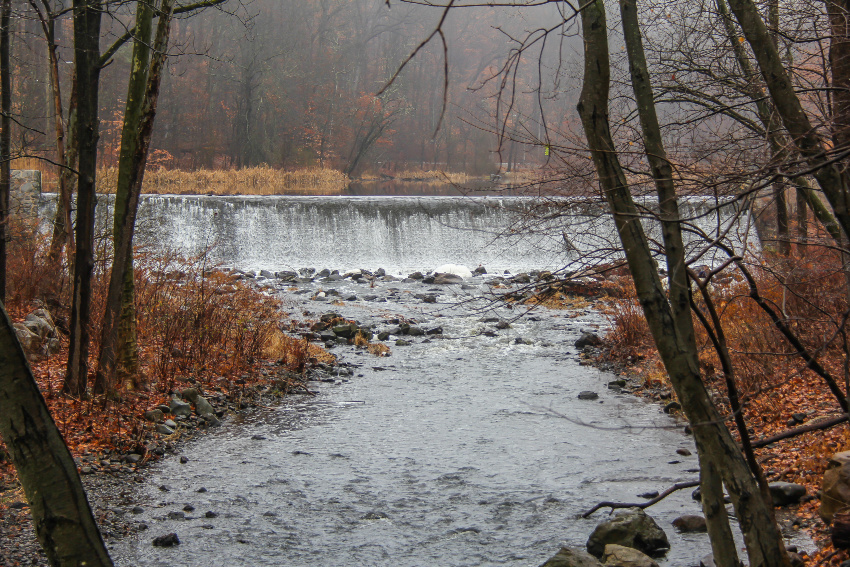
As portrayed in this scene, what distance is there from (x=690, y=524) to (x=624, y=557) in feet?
2.83

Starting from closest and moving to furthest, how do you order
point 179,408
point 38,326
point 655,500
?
point 655,500
point 179,408
point 38,326

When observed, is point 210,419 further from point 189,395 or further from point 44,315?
point 44,315

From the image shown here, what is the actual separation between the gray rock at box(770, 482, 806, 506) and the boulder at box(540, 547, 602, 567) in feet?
5.09

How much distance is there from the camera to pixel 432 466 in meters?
6.25

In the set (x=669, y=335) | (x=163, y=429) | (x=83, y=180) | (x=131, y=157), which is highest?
(x=131, y=157)

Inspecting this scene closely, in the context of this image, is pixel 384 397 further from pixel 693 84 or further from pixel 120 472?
pixel 693 84

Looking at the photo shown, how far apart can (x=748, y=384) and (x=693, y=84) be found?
3.00 m

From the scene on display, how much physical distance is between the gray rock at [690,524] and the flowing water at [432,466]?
0.11 metres

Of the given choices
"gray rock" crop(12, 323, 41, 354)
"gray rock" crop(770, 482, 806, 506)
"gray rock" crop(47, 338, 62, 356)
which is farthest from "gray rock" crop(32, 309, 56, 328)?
"gray rock" crop(770, 482, 806, 506)

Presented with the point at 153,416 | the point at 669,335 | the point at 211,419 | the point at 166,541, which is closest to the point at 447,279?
the point at 211,419

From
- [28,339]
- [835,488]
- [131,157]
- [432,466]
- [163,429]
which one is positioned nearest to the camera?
[835,488]

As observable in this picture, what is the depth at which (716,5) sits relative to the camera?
7.14 meters

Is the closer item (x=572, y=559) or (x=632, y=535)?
(x=572, y=559)

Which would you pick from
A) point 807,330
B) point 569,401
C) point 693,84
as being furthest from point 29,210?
point 807,330
